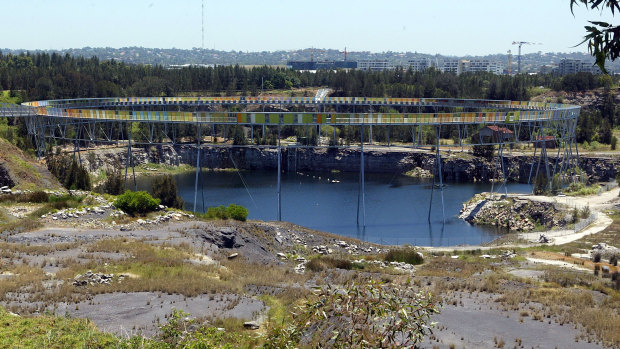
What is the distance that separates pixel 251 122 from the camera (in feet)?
186

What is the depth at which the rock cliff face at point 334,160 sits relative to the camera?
87.2 metres

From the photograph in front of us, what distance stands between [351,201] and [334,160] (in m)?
29.2

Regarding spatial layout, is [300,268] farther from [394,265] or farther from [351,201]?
[351,201]

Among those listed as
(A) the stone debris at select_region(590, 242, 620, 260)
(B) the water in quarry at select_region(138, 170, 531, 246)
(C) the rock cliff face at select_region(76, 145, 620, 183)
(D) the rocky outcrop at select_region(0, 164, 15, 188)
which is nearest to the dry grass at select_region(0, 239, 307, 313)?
(A) the stone debris at select_region(590, 242, 620, 260)

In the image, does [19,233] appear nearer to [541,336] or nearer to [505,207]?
[541,336]

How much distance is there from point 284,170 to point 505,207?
1712 inches

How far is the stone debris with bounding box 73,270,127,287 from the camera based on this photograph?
25.6 metres

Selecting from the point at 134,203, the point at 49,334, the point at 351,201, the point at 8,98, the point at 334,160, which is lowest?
the point at 351,201

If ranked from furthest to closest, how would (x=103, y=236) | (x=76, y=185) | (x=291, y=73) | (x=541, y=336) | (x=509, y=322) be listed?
(x=291, y=73)
(x=76, y=185)
(x=103, y=236)
(x=509, y=322)
(x=541, y=336)

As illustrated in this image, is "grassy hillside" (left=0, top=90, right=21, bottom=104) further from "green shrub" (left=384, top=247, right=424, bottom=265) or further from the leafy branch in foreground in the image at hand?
the leafy branch in foreground

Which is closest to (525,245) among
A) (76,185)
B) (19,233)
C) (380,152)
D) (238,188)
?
(19,233)

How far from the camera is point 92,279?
25875 millimetres

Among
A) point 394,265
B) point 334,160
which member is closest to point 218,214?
point 394,265

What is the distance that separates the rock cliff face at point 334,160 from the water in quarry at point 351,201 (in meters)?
3.27
